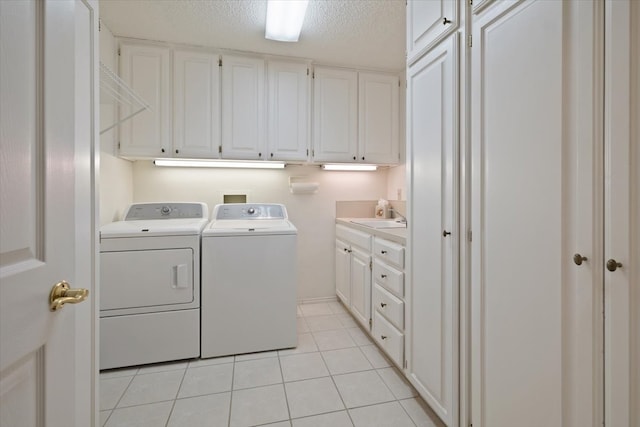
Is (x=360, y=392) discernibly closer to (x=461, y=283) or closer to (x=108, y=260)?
(x=461, y=283)

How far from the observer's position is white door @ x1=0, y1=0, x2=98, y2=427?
503 millimetres

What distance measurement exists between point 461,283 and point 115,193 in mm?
2491

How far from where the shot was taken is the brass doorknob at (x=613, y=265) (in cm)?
70

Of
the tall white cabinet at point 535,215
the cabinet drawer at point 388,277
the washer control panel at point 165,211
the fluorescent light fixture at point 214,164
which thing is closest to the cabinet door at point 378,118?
the fluorescent light fixture at point 214,164

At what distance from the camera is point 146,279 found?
1.94 metres

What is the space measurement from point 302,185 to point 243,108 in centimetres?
89

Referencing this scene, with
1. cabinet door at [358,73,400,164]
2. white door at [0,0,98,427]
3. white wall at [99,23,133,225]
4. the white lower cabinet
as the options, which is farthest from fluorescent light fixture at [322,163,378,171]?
white door at [0,0,98,427]

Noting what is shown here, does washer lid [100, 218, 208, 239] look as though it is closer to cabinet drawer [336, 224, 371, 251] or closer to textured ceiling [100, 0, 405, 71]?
cabinet drawer [336, 224, 371, 251]

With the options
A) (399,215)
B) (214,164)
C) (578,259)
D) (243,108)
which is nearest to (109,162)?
(214,164)

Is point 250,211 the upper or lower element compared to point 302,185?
lower

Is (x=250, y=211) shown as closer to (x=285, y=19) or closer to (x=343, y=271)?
(x=343, y=271)

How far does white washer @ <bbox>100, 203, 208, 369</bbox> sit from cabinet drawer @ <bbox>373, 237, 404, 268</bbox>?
1.24m

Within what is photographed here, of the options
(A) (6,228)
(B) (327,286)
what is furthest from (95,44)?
(B) (327,286)

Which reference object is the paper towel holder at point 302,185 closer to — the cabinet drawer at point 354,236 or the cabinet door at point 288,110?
the cabinet door at point 288,110
